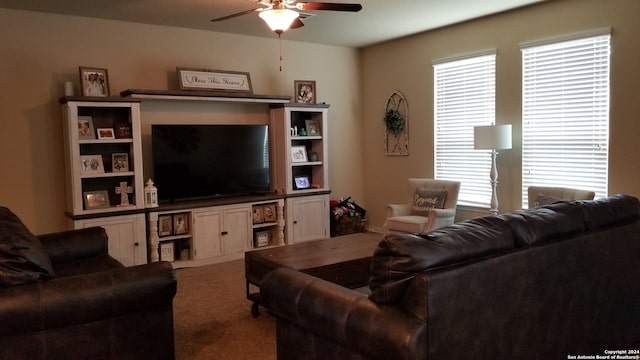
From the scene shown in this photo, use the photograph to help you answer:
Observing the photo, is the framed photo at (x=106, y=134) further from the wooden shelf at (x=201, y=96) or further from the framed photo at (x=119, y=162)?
the wooden shelf at (x=201, y=96)

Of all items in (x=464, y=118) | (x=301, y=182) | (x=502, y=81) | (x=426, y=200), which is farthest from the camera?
(x=301, y=182)

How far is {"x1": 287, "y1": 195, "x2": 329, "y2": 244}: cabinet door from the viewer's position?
607 cm

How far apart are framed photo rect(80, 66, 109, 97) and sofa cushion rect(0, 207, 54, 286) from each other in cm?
252

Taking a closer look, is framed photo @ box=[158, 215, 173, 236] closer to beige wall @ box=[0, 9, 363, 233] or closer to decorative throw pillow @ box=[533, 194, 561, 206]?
beige wall @ box=[0, 9, 363, 233]

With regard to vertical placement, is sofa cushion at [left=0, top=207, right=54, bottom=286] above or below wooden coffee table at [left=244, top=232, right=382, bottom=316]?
above

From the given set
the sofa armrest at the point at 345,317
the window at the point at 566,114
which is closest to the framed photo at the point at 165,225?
the sofa armrest at the point at 345,317

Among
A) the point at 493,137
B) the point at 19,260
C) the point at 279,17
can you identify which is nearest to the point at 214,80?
the point at 279,17

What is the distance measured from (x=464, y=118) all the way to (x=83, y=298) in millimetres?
4609

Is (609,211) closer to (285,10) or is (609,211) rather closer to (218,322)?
(285,10)

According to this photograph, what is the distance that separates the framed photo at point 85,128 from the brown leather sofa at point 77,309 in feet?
6.81

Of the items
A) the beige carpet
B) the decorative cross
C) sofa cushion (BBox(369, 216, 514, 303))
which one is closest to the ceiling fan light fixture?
sofa cushion (BBox(369, 216, 514, 303))

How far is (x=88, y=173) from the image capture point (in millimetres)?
4797

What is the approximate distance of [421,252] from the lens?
6.42 feet

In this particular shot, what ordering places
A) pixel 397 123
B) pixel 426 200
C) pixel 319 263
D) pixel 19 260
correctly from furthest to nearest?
pixel 397 123, pixel 426 200, pixel 319 263, pixel 19 260
